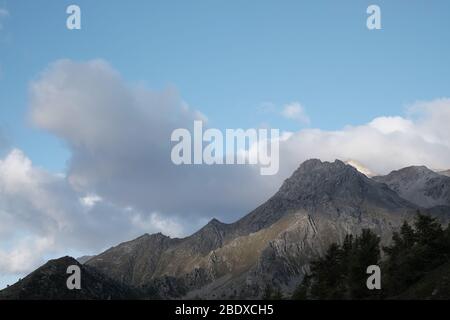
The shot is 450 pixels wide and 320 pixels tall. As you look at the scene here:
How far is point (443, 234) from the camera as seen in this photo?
239 ft

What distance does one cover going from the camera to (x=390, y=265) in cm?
7550

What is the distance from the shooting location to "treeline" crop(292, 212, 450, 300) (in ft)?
223

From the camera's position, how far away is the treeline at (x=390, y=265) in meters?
67.9

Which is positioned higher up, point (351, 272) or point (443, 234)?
point (443, 234)

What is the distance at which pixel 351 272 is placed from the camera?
71875mm
